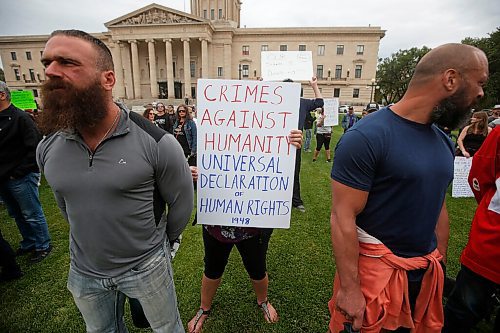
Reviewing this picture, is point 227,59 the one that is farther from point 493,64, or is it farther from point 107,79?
point 107,79

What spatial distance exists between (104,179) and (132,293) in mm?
692

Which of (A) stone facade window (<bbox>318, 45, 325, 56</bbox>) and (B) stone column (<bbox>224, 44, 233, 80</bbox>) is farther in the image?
(A) stone facade window (<bbox>318, 45, 325, 56</bbox>)

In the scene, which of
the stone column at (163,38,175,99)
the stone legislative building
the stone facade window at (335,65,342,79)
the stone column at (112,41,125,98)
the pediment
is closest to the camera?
the pediment

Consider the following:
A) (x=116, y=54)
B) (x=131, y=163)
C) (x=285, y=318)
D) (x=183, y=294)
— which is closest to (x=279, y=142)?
(x=131, y=163)

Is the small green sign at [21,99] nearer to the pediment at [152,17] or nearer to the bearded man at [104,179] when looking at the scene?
the bearded man at [104,179]

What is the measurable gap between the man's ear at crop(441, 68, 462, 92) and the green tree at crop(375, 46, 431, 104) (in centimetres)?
4721

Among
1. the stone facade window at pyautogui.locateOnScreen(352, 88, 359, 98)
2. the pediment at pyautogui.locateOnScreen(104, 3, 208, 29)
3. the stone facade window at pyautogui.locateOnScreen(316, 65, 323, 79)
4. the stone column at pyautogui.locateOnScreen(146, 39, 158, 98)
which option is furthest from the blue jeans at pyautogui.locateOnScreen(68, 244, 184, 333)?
the stone facade window at pyautogui.locateOnScreen(352, 88, 359, 98)

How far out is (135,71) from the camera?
4756cm

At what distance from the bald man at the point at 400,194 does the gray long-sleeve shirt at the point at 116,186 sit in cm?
91

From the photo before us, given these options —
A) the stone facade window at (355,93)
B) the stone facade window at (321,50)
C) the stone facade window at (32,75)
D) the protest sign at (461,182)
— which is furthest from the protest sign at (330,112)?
the stone facade window at (32,75)

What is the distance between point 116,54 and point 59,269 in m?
52.8

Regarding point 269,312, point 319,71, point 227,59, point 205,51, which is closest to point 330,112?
point 269,312

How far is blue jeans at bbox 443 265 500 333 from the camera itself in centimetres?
176

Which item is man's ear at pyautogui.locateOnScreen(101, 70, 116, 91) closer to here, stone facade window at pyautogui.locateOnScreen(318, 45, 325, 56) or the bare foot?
the bare foot
